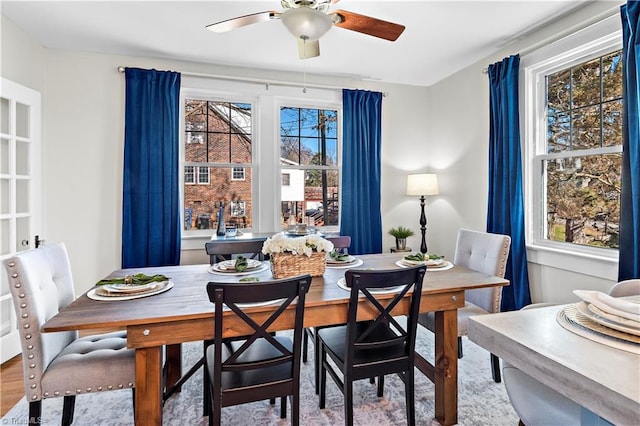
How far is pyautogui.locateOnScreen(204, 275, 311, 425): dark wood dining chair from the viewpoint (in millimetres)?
1372

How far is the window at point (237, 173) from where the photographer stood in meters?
3.79

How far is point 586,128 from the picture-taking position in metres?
2.65

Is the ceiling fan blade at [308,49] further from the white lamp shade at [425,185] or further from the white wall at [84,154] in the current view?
the white lamp shade at [425,185]

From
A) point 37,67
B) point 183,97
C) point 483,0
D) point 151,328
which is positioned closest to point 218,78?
point 183,97

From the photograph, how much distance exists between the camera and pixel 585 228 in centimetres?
268

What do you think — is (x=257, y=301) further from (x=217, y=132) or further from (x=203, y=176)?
(x=217, y=132)

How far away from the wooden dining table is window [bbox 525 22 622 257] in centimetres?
131

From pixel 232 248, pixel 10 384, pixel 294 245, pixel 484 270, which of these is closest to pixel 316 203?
pixel 232 248

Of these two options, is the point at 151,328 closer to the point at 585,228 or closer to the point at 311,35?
the point at 311,35

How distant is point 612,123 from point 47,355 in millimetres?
3624

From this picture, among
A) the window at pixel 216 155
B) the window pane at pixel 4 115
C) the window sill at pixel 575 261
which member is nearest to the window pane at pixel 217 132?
the window at pixel 216 155

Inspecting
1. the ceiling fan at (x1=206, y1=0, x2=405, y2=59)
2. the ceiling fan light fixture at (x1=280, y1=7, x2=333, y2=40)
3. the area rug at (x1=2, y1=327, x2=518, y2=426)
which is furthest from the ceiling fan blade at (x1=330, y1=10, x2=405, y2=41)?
the area rug at (x1=2, y1=327, x2=518, y2=426)

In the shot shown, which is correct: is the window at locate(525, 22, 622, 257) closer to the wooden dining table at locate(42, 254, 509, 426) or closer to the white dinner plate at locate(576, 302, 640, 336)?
the wooden dining table at locate(42, 254, 509, 426)

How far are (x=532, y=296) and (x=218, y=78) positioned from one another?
358cm
